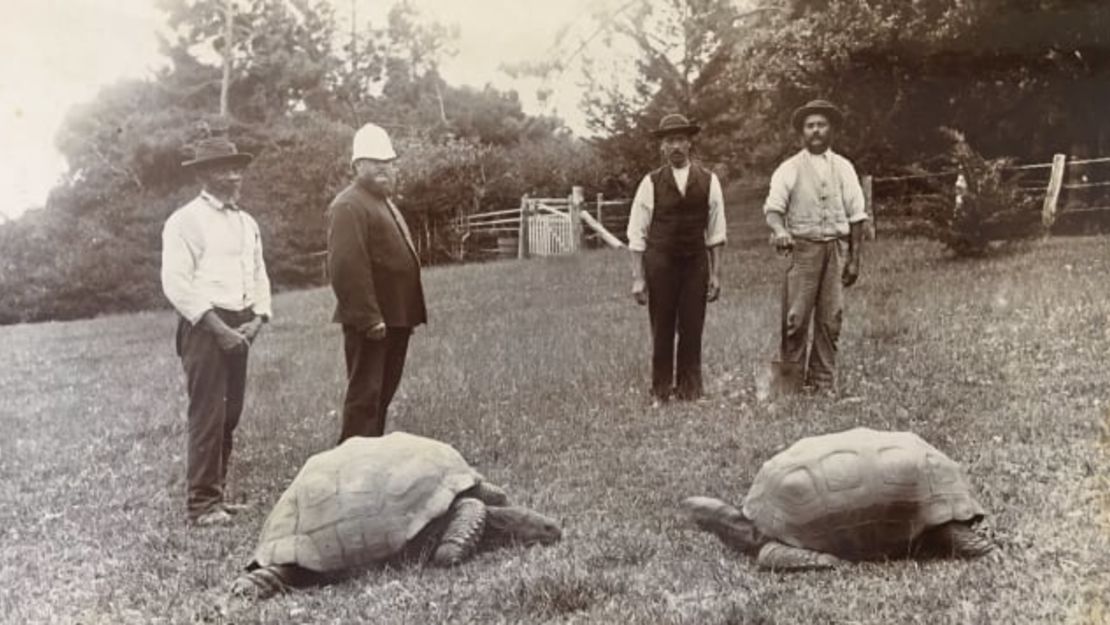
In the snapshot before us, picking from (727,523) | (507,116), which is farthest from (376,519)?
(507,116)

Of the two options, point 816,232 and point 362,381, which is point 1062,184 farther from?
point 362,381

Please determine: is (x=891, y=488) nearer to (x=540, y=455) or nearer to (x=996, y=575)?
(x=996, y=575)

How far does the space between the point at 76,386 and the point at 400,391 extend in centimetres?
387

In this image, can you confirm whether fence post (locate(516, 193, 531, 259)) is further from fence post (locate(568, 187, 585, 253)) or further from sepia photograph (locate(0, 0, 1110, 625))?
sepia photograph (locate(0, 0, 1110, 625))

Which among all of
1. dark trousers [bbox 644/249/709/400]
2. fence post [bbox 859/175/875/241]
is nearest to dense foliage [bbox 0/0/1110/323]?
fence post [bbox 859/175/875/241]

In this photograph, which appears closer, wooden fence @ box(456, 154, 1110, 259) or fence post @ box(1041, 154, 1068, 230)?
fence post @ box(1041, 154, 1068, 230)

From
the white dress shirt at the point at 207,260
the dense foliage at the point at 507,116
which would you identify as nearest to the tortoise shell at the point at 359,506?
the white dress shirt at the point at 207,260

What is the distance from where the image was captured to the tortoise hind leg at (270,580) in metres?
4.49

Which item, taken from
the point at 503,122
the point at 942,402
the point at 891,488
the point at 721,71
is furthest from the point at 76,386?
the point at 721,71

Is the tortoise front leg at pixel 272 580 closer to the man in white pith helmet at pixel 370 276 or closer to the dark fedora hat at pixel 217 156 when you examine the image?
the man in white pith helmet at pixel 370 276

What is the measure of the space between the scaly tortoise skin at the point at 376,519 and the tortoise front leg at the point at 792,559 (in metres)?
0.92

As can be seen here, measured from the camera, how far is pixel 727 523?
182 inches

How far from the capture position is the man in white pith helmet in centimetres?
585

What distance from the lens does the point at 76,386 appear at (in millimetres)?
10578
